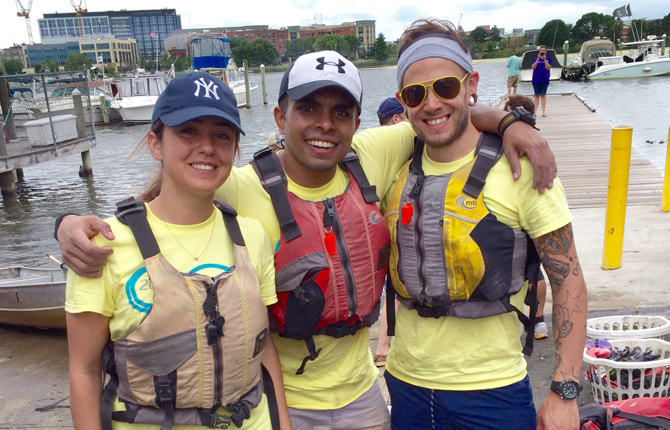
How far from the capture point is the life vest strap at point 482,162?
2.43m

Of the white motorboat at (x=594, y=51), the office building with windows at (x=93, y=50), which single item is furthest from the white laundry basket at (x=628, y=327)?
the office building with windows at (x=93, y=50)

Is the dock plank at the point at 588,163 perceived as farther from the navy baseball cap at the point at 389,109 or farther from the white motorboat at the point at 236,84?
the white motorboat at the point at 236,84

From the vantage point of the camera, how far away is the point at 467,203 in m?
2.44

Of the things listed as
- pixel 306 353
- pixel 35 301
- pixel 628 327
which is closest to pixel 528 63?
pixel 35 301

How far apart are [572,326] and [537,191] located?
611 millimetres

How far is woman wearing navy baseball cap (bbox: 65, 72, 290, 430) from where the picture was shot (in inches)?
76.9

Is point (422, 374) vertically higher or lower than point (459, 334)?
lower

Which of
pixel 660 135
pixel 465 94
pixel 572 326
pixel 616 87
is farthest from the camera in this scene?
pixel 616 87

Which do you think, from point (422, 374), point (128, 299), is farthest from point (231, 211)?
point (422, 374)

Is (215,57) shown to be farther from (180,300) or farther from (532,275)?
(180,300)

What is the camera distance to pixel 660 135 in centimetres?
1903

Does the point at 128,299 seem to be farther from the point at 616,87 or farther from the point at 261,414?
the point at 616,87

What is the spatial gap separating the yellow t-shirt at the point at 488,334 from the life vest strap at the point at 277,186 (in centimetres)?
70

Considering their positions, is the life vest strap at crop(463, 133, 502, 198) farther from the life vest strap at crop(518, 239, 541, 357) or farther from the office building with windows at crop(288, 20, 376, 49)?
the office building with windows at crop(288, 20, 376, 49)
